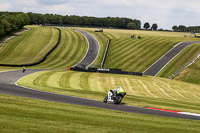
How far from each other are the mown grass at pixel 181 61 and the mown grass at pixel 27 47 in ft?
133

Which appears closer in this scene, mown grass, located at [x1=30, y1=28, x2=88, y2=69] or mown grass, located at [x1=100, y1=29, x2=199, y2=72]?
mown grass, located at [x1=100, y1=29, x2=199, y2=72]

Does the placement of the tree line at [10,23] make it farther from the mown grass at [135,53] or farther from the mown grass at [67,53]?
the mown grass at [135,53]

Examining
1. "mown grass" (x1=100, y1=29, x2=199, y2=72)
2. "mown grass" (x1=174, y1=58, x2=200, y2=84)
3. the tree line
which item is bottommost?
"mown grass" (x1=174, y1=58, x2=200, y2=84)

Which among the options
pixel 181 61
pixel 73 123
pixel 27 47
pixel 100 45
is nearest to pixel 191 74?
pixel 181 61

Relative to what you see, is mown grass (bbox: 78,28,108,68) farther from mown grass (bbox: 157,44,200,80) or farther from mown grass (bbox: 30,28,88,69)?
mown grass (bbox: 157,44,200,80)

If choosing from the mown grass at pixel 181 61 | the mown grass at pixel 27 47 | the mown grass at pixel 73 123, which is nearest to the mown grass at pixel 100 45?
the mown grass at pixel 27 47

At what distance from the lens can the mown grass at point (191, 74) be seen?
62500mm

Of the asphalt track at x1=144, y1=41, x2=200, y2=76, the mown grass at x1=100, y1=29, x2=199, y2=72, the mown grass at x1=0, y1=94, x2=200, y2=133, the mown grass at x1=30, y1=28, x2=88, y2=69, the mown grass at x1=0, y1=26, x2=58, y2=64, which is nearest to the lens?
the mown grass at x1=0, y1=94, x2=200, y2=133

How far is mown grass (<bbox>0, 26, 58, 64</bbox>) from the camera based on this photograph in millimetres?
90312

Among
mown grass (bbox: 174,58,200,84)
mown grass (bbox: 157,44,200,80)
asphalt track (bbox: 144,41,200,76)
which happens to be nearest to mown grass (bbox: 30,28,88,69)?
asphalt track (bbox: 144,41,200,76)

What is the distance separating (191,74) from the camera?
65188 mm

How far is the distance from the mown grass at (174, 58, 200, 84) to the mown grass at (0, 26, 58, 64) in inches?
1770

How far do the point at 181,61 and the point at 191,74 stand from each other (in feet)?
36.9

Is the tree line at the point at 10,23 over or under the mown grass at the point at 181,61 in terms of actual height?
over
